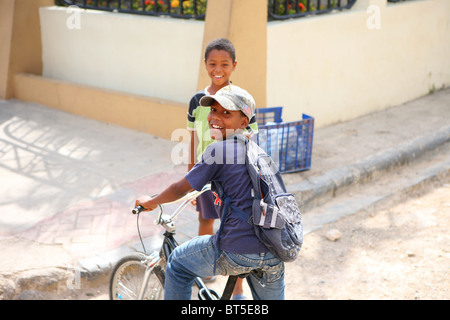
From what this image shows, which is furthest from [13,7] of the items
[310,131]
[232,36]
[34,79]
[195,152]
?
[195,152]

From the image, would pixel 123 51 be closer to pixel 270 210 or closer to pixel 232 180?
pixel 232 180

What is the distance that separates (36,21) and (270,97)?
4145 mm

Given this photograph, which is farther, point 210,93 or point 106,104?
point 106,104

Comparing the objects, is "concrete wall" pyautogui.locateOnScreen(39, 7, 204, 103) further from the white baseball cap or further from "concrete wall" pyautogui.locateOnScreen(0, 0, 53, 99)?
the white baseball cap

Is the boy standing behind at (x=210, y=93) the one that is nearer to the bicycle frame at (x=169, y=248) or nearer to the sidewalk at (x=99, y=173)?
the bicycle frame at (x=169, y=248)

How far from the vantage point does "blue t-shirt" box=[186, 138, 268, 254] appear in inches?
103

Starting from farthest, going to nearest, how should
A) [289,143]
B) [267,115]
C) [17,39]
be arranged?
[17,39] → [267,115] → [289,143]

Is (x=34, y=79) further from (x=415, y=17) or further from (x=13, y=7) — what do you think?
(x=415, y=17)

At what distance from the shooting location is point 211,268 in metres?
2.77

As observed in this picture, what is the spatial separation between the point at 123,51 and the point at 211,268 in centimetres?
530

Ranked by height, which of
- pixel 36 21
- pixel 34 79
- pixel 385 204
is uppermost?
pixel 36 21

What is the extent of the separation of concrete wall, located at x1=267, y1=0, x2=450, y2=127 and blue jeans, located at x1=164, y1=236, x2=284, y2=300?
13.4ft

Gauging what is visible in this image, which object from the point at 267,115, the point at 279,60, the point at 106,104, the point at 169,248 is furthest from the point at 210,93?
the point at 106,104
